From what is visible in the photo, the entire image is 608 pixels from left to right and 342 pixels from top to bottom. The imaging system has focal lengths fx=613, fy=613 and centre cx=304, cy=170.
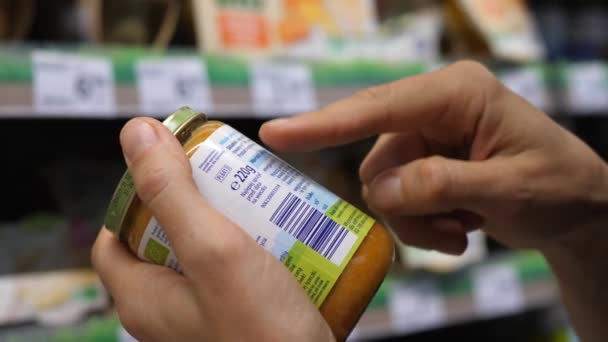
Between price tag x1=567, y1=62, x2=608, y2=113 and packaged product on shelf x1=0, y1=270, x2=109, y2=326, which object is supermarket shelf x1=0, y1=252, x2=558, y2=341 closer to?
packaged product on shelf x1=0, y1=270, x2=109, y2=326

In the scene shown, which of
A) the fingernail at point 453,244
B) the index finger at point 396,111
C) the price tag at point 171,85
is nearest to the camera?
the index finger at point 396,111

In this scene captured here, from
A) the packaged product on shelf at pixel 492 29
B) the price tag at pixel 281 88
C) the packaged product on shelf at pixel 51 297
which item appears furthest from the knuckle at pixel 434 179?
the packaged product on shelf at pixel 492 29

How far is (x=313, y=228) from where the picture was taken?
1.53ft

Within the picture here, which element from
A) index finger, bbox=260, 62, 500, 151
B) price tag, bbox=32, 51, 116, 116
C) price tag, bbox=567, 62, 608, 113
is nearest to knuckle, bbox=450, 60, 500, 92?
index finger, bbox=260, 62, 500, 151

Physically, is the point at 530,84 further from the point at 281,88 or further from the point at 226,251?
the point at 226,251

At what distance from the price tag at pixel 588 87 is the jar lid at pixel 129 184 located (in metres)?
0.96

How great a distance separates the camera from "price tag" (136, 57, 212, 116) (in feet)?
2.65

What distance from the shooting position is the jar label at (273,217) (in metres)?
0.45

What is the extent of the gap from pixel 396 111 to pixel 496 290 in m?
0.70

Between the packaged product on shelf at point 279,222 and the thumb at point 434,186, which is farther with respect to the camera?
the thumb at point 434,186

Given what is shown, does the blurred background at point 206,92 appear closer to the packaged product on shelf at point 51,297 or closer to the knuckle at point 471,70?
the packaged product on shelf at point 51,297

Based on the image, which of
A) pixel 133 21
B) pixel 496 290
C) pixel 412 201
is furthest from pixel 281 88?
pixel 496 290

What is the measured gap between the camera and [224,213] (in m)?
0.46

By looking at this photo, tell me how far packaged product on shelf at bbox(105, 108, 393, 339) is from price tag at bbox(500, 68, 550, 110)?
0.78 meters
